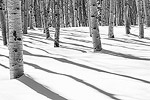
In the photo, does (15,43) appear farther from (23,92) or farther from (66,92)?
(66,92)

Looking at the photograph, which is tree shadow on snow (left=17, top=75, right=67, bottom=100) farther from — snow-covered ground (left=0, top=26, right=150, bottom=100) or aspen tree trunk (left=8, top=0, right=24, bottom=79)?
aspen tree trunk (left=8, top=0, right=24, bottom=79)

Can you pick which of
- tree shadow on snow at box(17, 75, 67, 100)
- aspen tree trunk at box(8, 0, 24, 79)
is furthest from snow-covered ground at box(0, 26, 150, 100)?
aspen tree trunk at box(8, 0, 24, 79)

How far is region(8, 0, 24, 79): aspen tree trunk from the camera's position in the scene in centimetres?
581

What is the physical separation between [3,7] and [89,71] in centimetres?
939

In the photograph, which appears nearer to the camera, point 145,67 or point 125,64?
point 145,67

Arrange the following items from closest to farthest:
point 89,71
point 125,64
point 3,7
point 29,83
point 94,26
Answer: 1. point 29,83
2. point 89,71
3. point 125,64
4. point 94,26
5. point 3,7

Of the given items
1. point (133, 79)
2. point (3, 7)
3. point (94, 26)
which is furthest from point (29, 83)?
point (3, 7)

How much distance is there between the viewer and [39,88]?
16.9 ft

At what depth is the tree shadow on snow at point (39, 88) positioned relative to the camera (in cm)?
463

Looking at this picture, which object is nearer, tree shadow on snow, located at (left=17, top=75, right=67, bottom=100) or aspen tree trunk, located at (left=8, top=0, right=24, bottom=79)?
tree shadow on snow, located at (left=17, top=75, right=67, bottom=100)

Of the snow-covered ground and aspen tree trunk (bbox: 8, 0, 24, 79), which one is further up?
aspen tree trunk (bbox: 8, 0, 24, 79)

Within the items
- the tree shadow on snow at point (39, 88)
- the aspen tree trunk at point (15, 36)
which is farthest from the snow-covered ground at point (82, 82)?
the aspen tree trunk at point (15, 36)

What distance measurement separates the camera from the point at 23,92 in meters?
4.93

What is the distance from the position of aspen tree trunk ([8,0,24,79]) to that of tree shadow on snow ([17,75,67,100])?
1.05ft
